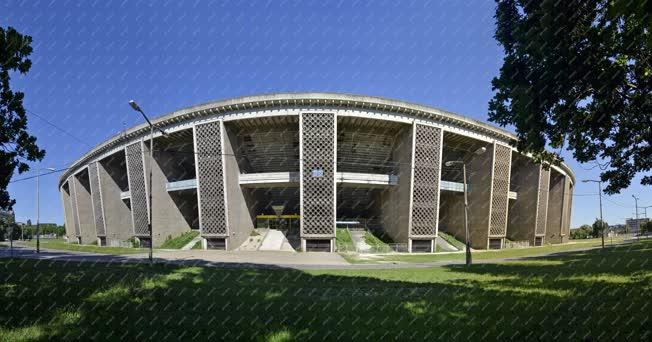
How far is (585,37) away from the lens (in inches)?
346

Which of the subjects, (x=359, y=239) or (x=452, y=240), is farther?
(x=452, y=240)

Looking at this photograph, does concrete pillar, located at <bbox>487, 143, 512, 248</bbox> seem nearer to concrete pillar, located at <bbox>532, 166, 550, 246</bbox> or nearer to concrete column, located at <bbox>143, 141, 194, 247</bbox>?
concrete pillar, located at <bbox>532, 166, 550, 246</bbox>

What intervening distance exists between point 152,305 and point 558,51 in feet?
35.7

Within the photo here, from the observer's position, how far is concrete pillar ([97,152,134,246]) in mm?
49031

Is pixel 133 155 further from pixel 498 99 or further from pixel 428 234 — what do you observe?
pixel 498 99

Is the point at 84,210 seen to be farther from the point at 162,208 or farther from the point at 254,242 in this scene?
the point at 254,242

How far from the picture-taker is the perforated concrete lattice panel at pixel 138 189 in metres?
42.4

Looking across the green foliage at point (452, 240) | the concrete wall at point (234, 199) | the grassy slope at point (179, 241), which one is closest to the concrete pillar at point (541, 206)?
the green foliage at point (452, 240)

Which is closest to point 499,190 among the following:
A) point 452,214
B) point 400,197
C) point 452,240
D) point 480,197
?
point 480,197

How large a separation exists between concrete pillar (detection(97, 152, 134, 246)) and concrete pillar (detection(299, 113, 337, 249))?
93.3 ft

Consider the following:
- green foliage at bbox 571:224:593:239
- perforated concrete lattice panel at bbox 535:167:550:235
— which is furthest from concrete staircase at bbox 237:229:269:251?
green foliage at bbox 571:224:593:239

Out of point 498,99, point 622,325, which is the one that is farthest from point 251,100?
point 622,325

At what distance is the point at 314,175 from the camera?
115 ft

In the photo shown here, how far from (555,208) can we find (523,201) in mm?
15877
